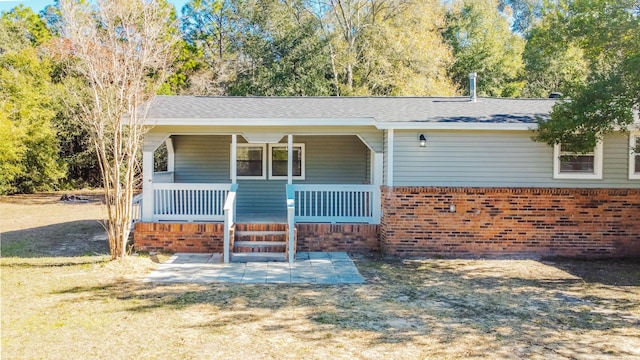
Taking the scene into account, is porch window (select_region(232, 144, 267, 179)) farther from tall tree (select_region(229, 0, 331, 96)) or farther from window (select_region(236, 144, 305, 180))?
tall tree (select_region(229, 0, 331, 96))

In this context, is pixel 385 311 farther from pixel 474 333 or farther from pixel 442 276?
pixel 442 276

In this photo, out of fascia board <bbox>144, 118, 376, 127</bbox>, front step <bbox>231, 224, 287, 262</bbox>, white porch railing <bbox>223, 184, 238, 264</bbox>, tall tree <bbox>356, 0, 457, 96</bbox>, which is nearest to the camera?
white porch railing <bbox>223, 184, 238, 264</bbox>

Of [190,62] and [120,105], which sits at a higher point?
[190,62]

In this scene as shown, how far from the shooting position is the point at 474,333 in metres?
5.21

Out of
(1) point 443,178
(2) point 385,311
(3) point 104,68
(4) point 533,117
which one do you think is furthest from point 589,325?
(3) point 104,68

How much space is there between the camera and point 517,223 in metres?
9.68

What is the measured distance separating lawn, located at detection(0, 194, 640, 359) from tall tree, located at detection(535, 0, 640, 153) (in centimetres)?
255

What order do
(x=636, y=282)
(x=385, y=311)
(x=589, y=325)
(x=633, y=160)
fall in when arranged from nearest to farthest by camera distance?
(x=589, y=325)
(x=385, y=311)
(x=636, y=282)
(x=633, y=160)

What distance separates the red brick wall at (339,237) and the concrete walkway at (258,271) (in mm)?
539

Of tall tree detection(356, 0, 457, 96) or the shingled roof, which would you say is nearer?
the shingled roof

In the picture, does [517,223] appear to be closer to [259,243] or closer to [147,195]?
[259,243]

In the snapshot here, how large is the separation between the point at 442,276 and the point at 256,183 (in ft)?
20.3

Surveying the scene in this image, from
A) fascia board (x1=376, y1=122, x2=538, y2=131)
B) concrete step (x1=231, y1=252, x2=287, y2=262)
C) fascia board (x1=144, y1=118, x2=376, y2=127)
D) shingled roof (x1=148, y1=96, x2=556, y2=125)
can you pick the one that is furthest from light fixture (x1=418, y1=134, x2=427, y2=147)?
concrete step (x1=231, y1=252, x2=287, y2=262)

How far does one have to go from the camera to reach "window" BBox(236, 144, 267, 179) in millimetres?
12742
